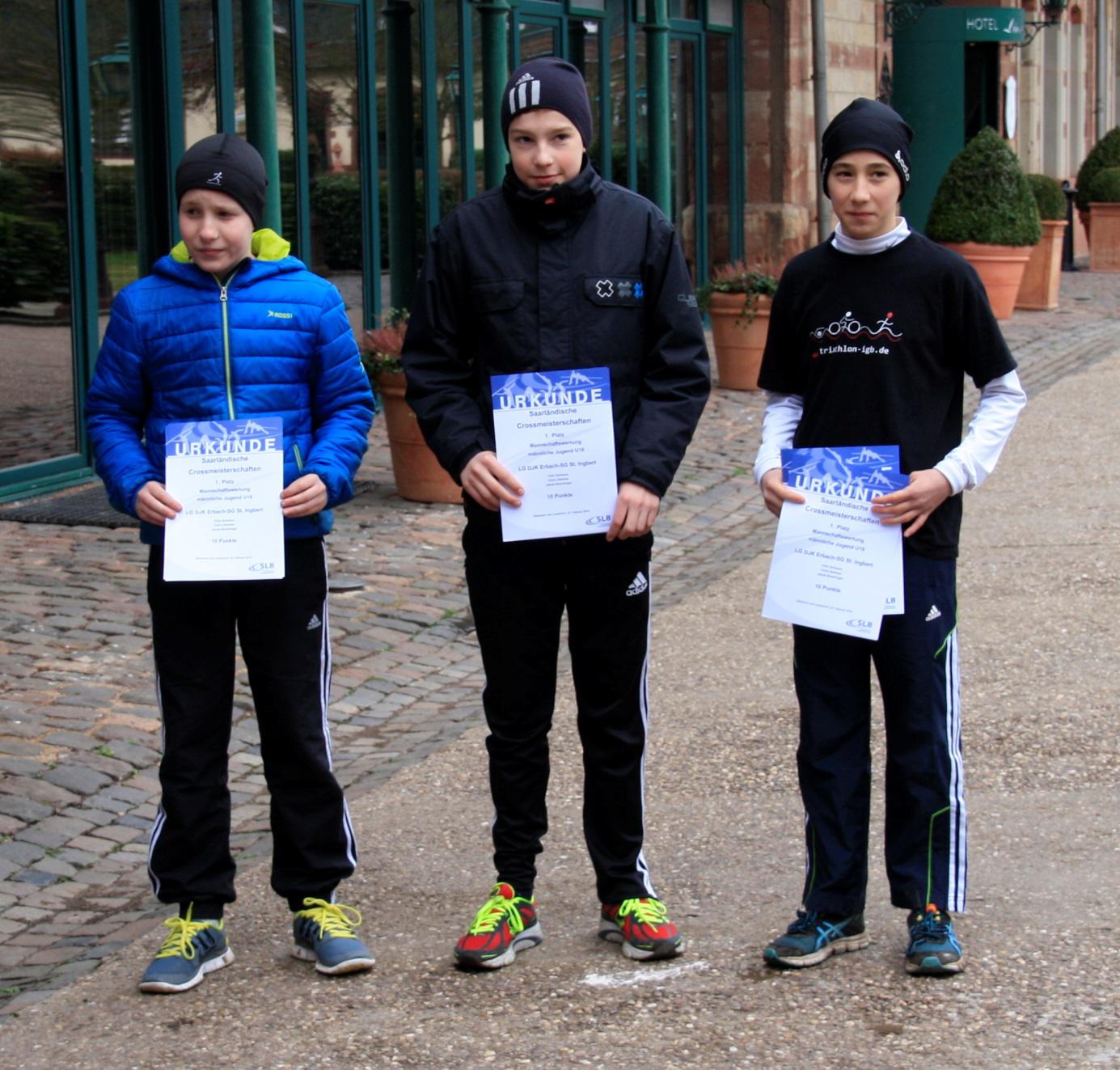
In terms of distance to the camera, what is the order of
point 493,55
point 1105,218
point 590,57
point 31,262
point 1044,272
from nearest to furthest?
point 31,262
point 493,55
point 590,57
point 1044,272
point 1105,218

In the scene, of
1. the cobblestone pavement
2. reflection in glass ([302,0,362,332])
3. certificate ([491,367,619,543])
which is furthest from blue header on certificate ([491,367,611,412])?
reflection in glass ([302,0,362,332])

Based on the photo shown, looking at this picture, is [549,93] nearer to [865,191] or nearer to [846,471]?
[865,191]

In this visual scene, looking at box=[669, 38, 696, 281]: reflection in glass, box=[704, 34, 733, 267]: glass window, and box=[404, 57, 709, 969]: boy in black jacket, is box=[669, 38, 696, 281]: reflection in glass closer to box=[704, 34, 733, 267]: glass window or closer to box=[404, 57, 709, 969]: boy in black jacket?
box=[704, 34, 733, 267]: glass window

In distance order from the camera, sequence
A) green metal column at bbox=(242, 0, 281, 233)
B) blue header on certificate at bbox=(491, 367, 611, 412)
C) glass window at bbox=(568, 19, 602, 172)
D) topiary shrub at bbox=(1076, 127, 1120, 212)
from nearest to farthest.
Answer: blue header on certificate at bbox=(491, 367, 611, 412)
green metal column at bbox=(242, 0, 281, 233)
glass window at bbox=(568, 19, 602, 172)
topiary shrub at bbox=(1076, 127, 1120, 212)

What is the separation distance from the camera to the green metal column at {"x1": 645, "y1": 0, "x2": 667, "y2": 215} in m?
14.2

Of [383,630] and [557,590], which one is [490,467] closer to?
[557,590]

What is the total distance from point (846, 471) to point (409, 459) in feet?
19.2

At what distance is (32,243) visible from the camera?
9.88 meters

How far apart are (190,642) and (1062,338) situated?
14.3 m

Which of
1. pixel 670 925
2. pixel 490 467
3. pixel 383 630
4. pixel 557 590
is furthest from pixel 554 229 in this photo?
pixel 383 630

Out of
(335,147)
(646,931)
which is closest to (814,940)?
(646,931)

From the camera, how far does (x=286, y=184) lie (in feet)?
39.1

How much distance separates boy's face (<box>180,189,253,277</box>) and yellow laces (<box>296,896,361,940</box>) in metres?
1.35

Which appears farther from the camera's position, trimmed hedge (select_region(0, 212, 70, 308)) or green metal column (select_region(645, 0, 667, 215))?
green metal column (select_region(645, 0, 667, 215))
